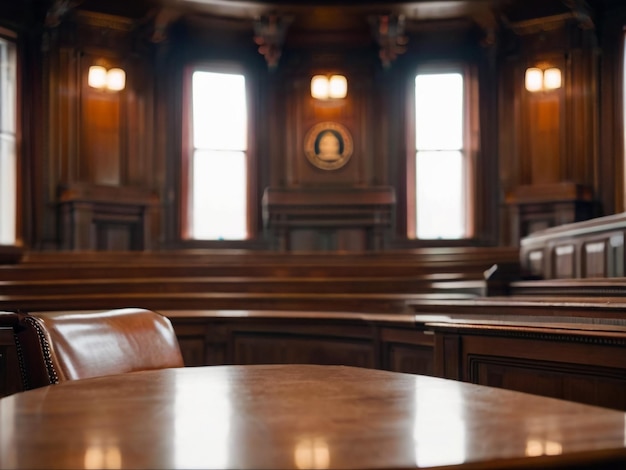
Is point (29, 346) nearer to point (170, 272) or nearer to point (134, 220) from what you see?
point (170, 272)

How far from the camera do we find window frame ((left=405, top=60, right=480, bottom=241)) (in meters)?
8.83

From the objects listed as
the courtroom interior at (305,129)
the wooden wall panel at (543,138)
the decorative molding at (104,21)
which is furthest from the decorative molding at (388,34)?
the decorative molding at (104,21)

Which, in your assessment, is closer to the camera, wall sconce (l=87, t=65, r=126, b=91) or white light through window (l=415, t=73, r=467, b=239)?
wall sconce (l=87, t=65, r=126, b=91)

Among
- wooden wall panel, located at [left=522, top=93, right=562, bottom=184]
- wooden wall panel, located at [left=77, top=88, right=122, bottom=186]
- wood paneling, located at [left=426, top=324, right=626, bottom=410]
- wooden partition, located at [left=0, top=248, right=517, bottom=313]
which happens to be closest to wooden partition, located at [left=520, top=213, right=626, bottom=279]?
wooden partition, located at [left=0, top=248, right=517, bottom=313]

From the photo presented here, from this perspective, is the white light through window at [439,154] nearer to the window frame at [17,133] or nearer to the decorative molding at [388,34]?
the decorative molding at [388,34]

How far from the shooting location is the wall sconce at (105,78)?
8.33 m

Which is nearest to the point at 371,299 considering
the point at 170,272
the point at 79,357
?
the point at 170,272

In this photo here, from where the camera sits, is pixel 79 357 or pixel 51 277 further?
pixel 51 277

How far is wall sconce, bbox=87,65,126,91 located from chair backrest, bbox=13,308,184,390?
6.95 meters

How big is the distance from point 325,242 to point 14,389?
5442 millimetres

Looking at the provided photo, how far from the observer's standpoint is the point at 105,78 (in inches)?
330

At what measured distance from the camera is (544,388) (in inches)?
92.4

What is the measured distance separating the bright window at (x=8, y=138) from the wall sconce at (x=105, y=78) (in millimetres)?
783

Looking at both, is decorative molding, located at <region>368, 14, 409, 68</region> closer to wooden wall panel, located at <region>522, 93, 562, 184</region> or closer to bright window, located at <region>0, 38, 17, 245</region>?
wooden wall panel, located at <region>522, 93, 562, 184</region>
